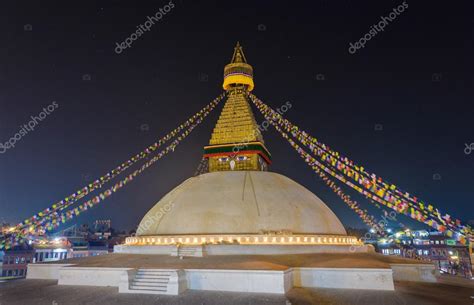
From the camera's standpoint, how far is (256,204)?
14.6m

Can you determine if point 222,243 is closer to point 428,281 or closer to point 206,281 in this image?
point 206,281

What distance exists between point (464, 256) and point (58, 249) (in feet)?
152

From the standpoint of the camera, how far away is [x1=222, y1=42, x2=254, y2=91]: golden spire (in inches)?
786

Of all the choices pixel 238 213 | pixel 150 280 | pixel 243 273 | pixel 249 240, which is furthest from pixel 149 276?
pixel 238 213

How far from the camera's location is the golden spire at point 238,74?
19969 mm

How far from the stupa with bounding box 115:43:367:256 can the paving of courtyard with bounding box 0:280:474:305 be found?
3.39 m

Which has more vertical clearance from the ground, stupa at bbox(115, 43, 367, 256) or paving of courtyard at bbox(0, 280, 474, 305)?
stupa at bbox(115, 43, 367, 256)

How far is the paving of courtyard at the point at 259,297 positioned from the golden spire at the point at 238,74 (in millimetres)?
13262

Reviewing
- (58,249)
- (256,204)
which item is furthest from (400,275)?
(58,249)

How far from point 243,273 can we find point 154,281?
274 cm

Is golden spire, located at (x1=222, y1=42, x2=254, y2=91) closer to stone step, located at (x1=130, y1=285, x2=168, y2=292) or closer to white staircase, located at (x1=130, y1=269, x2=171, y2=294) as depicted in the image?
white staircase, located at (x1=130, y1=269, x2=171, y2=294)

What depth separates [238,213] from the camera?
46.6 feet

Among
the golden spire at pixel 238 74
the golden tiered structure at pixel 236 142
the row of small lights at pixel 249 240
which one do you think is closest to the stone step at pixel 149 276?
the row of small lights at pixel 249 240

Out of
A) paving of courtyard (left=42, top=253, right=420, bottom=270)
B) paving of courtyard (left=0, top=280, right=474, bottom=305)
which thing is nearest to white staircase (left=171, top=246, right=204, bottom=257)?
paving of courtyard (left=42, top=253, right=420, bottom=270)
